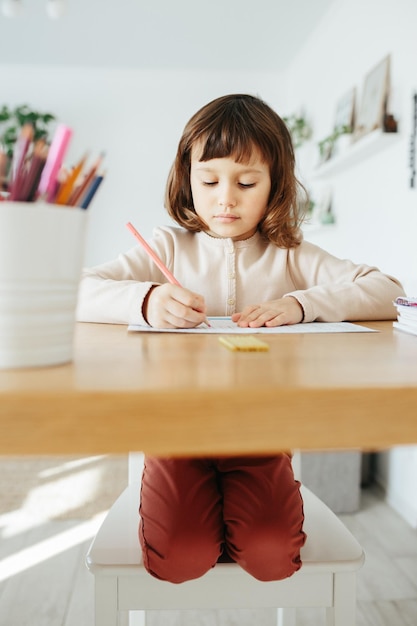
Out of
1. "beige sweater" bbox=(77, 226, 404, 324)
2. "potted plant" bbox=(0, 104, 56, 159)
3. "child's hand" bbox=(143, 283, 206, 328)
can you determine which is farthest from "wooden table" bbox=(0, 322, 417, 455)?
"potted plant" bbox=(0, 104, 56, 159)

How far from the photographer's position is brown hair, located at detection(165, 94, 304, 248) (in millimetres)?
1127

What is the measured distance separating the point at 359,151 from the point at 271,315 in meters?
1.93

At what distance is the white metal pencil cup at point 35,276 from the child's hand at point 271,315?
380 mm

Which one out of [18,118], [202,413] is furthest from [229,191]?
[18,118]

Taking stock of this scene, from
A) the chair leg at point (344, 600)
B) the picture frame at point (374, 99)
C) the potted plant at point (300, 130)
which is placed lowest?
the chair leg at point (344, 600)

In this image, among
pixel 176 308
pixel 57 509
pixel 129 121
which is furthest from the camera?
pixel 129 121

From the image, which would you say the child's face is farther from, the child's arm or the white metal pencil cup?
the white metal pencil cup

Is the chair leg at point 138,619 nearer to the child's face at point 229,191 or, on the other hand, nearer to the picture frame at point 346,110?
the child's face at point 229,191

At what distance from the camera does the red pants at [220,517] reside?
0.72 meters

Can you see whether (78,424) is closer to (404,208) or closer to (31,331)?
(31,331)

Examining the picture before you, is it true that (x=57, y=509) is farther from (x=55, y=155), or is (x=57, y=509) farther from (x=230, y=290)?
(x=55, y=155)

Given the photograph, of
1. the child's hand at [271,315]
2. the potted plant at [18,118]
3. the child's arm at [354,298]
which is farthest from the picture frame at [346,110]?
the child's hand at [271,315]

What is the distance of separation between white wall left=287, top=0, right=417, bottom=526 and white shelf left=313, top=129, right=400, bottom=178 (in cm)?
3

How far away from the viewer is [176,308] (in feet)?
2.30
